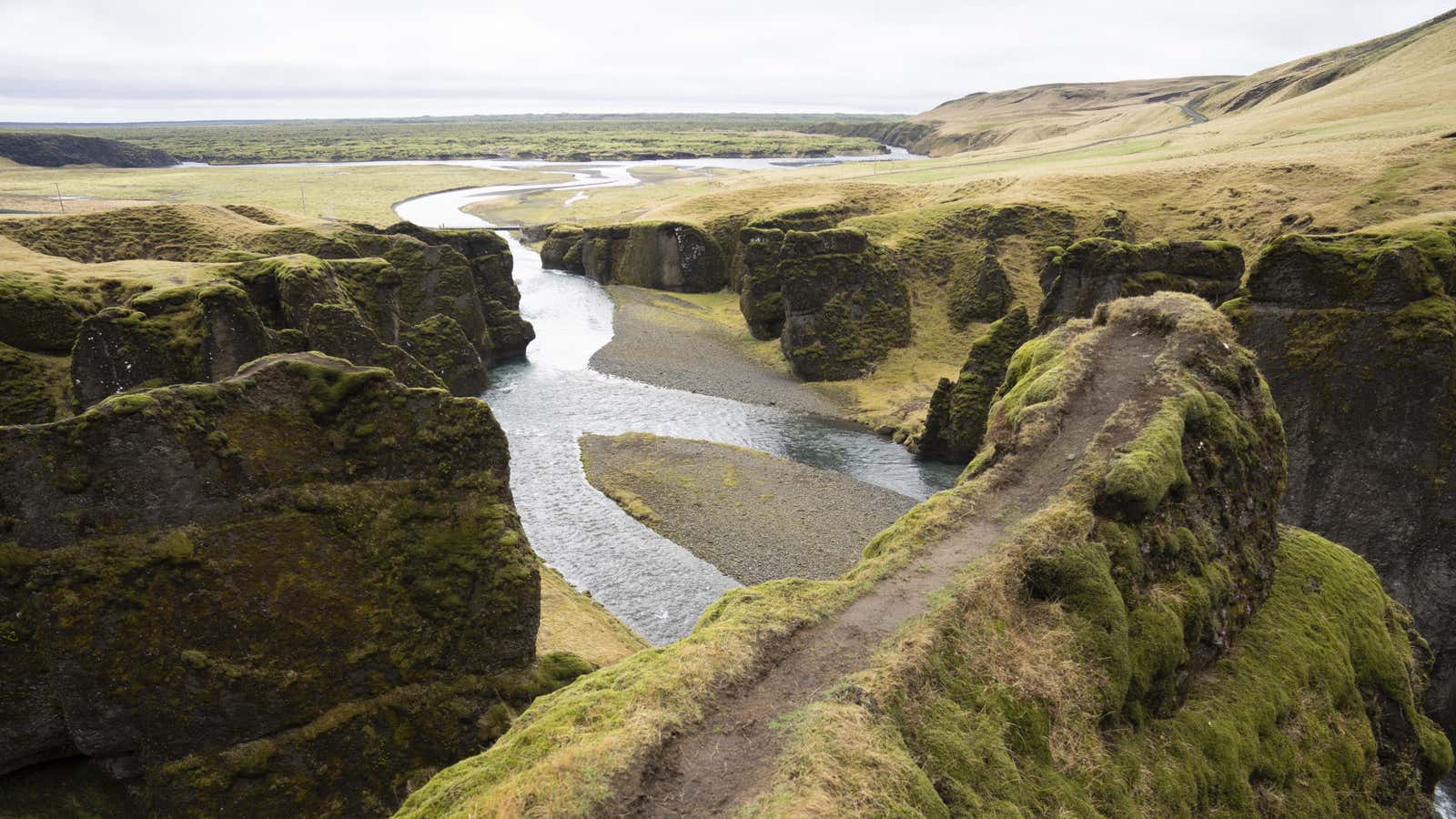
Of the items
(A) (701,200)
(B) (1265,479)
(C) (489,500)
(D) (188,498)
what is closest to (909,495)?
(B) (1265,479)

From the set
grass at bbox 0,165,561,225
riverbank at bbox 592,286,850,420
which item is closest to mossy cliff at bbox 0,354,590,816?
riverbank at bbox 592,286,850,420

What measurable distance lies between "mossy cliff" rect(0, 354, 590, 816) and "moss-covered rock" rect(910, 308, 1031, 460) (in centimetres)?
3465

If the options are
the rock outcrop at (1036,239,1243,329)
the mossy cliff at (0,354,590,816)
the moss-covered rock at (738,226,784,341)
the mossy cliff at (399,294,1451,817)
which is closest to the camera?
the mossy cliff at (399,294,1451,817)

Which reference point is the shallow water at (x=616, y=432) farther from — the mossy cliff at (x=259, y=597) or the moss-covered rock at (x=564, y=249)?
the moss-covered rock at (x=564, y=249)

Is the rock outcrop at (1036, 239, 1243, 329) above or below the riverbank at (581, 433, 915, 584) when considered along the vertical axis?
above

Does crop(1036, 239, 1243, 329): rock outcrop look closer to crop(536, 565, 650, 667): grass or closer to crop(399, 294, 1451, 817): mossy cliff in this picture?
crop(399, 294, 1451, 817): mossy cliff

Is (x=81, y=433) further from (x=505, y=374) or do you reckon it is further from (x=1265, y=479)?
(x=505, y=374)

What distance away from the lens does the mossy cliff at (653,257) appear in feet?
331

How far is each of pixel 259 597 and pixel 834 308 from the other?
57.3m

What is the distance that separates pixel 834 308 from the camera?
228 feet

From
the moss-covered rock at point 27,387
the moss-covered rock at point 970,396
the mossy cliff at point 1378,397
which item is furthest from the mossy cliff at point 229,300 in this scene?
the mossy cliff at point 1378,397

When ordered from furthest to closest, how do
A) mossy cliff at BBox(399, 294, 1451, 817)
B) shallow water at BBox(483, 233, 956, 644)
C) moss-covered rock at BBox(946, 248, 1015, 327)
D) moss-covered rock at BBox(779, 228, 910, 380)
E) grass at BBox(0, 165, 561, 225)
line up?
grass at BBox(0, 165, 561, 225) < moss-covered rock at BBox(946, 248, 1015, 327) < moss-covered rock at BBox(779, 228, 910, 380) < shallow water at BBox(483, 233, 956, 644) < mossy cliff at BBox(399, 294, 1451, 817)

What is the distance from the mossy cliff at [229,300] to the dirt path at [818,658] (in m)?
21.6

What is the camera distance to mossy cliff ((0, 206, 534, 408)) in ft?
83.0
